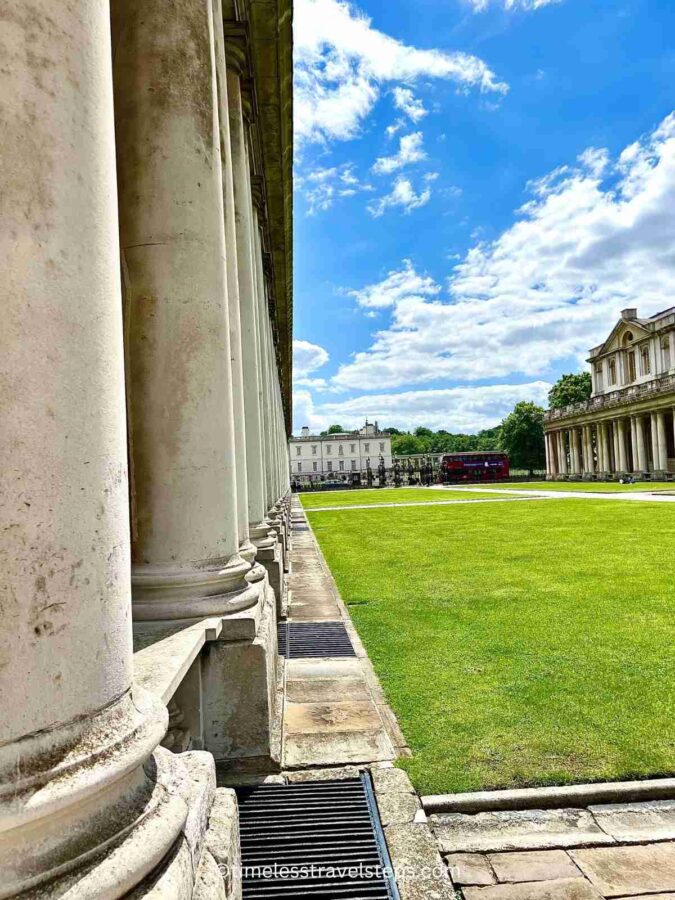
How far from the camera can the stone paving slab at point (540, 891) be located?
3.52 m

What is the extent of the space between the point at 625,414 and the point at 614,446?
651 cm

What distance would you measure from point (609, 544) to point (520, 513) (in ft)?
44.0

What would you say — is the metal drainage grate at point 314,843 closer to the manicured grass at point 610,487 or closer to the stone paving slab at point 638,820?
the stone paving slab at point 638,820

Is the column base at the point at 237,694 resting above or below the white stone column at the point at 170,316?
below

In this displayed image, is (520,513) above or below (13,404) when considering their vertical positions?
below

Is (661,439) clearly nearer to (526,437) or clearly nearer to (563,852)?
(526,437)

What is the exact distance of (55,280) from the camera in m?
2.01

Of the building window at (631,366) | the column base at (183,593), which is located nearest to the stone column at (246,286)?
the column base at (183,593)

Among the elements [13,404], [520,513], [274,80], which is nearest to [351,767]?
[13,404]

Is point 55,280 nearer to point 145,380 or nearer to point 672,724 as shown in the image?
point 145,380

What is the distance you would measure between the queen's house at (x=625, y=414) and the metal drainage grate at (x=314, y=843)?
71338 mm

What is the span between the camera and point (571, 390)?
11062 cm

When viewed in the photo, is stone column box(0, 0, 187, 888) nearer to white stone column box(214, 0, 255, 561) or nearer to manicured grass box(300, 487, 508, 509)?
white stone column box(214, 0, 255, 561)

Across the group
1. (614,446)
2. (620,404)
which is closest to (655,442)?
(620,404)
